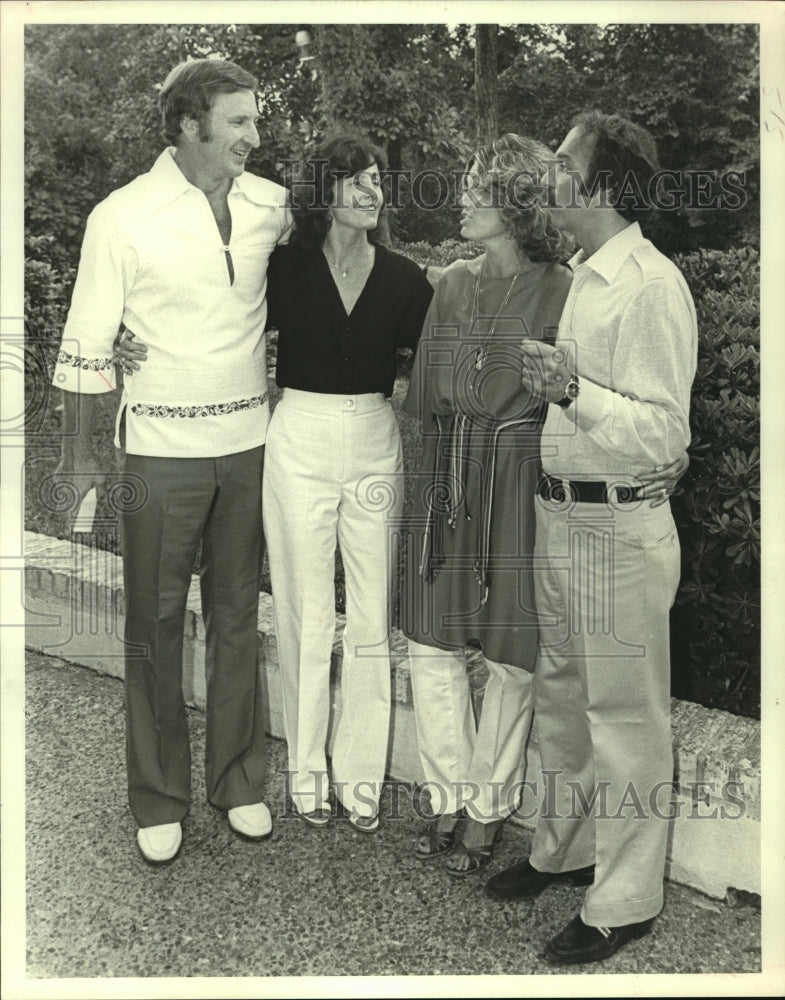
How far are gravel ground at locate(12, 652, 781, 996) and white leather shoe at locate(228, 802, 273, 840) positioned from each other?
0.04 meters

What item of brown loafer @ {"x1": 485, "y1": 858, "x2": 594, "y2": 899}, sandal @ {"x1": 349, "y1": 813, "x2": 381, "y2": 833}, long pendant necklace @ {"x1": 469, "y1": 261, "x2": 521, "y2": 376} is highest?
long pendant necklace @ {"x1": 469, "y1": 261, "x2": 521, "y2": 376}

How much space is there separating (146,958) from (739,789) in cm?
205

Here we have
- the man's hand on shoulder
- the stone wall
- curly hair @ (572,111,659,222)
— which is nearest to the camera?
the man's hand on shoulder

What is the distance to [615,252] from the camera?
3.32 metres

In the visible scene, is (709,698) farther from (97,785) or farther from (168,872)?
(97,785)

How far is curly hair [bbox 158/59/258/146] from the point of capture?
11.8 feet

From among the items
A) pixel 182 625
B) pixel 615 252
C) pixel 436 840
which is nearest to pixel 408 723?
pixel 436 840

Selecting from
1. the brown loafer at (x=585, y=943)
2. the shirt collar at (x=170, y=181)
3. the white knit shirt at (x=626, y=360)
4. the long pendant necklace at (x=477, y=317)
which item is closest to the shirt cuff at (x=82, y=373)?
the shirt collar at (x=170, y=181)

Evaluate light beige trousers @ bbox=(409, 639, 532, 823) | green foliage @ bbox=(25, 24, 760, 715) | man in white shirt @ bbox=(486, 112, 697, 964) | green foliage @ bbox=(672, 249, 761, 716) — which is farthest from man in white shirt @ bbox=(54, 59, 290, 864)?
green foliage @ bbox=(672, 249, 761, 716)

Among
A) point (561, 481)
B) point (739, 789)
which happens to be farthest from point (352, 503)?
point (739, 789)

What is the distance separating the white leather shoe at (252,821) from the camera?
13.3 ft

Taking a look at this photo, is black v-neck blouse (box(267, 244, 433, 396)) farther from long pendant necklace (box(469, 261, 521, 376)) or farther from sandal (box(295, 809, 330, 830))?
sandal (box(295, 809, 330, 830))

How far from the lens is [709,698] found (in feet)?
13.4

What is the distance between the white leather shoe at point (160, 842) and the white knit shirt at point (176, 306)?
4.54 ft
